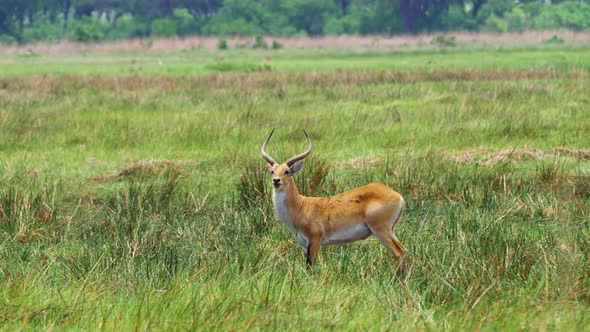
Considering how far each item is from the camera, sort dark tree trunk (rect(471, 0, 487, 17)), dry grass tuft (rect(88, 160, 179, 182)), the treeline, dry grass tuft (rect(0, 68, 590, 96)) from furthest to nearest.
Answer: dark tree trunk (rect(471, 0, 487, 17))
the treeline
dry grass tuft (rect(0, 68, 590, 96))
dry grass tuft (rect(88, 160, 179, 182))

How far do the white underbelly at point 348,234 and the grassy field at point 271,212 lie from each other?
0.46 ft

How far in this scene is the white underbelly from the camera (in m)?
6.59

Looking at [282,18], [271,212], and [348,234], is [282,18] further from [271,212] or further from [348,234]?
[348,234]

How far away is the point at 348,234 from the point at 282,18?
6158 centimetres

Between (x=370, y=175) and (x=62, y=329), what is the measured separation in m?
5.54

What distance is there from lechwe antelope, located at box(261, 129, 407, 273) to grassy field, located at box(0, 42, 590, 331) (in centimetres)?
18

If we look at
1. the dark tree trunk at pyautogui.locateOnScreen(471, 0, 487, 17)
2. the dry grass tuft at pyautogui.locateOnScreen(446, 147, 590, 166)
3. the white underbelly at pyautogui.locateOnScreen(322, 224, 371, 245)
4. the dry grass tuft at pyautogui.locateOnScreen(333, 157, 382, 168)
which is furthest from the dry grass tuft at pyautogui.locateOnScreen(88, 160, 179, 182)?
the dark tree trunk at pyautogui.locateOnScreen(471, 0, 487, 17)

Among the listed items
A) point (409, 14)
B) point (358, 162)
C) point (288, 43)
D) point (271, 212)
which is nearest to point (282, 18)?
point (409, 14)

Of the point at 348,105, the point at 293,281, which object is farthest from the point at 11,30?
the point at 293,281

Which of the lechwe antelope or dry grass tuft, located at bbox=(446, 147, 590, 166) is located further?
dry grass tuft, located at bbox=(446, 147, 590, 166)

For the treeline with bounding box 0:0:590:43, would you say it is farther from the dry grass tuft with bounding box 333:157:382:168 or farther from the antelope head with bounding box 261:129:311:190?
the antelope head with bounding box 261:129:311:190

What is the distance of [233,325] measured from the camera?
4.97m

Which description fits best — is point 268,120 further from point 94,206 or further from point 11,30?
point 11,30

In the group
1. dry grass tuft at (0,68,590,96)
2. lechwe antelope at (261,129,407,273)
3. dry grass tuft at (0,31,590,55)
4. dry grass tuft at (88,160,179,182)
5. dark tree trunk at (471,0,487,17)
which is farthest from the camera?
dark tree trunk at (471,0,487,17)
